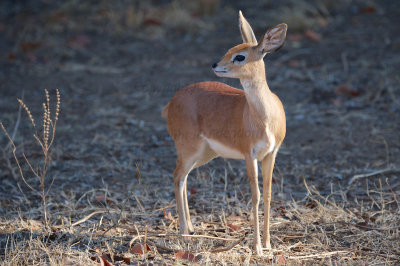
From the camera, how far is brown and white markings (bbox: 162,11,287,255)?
3936 mm

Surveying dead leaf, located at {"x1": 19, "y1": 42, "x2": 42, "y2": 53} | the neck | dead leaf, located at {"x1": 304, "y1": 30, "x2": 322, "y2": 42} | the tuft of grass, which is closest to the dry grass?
the tuft of grass

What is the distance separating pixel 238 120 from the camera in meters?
4.18

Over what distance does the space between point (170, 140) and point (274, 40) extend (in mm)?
3155

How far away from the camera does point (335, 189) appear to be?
5.56m

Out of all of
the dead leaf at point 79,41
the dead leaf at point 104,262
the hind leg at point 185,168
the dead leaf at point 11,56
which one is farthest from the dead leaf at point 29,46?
the dead leaf at point 104,262

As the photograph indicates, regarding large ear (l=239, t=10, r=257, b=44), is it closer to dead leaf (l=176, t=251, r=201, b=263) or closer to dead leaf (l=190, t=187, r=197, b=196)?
dead leaf (l=176, t=251, r=201, b=263)

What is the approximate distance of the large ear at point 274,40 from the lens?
390 centimetres

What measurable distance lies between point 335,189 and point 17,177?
313cm

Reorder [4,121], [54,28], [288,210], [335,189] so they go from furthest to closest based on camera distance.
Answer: [54,28], [4,121], [335,189], [288,210]

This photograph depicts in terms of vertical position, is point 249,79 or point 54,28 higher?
point 249,79

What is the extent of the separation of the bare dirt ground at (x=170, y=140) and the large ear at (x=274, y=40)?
4.69 feet

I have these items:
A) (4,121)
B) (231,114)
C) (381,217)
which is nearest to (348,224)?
(381,217)

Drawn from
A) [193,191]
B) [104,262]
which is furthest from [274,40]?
[193,191]

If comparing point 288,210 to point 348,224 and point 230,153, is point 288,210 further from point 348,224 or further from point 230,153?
point 230,153
